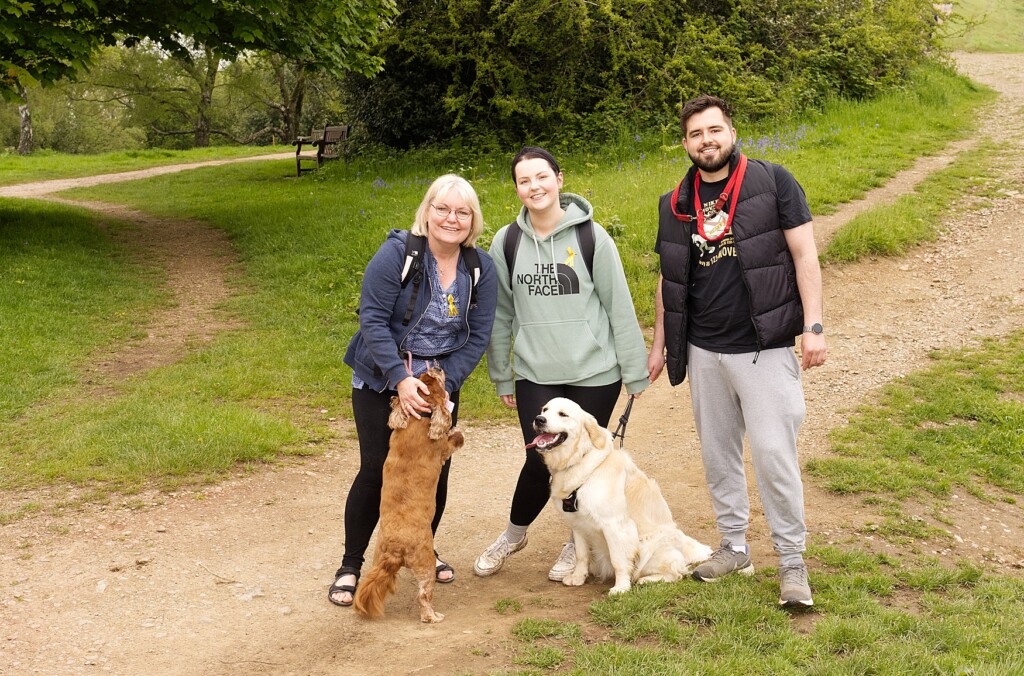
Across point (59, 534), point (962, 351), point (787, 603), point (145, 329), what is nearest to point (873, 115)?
point (962, 351)

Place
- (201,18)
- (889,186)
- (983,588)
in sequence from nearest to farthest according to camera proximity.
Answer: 1. (983,588)
2. (201,18)
3. (889,186)

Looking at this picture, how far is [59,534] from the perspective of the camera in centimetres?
536

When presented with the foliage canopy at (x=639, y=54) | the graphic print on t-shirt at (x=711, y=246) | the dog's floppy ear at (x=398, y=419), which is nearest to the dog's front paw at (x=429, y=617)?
the dog's floppy ear at (x=398, y=419)

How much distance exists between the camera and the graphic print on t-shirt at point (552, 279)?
4340 millimetres

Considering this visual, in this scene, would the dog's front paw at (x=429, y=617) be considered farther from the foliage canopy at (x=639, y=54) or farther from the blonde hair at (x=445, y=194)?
the foliage canopy at (x=639, y=54)

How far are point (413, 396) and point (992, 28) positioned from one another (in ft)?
95.5

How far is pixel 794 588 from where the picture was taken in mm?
4090

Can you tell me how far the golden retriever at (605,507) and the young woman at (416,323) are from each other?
1.97ft

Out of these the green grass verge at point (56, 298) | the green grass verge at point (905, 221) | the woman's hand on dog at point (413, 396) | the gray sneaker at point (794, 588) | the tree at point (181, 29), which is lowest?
the gray sneaker at point (794, 588)

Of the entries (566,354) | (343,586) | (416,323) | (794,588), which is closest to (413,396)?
(416,323)

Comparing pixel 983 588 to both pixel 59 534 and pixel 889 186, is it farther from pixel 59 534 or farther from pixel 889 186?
pixel 889 186

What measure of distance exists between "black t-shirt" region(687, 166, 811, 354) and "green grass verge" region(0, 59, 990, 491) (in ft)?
12.6

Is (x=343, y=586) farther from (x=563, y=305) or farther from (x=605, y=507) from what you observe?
(x=563, y=305)

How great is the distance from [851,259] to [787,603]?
25.7ft
